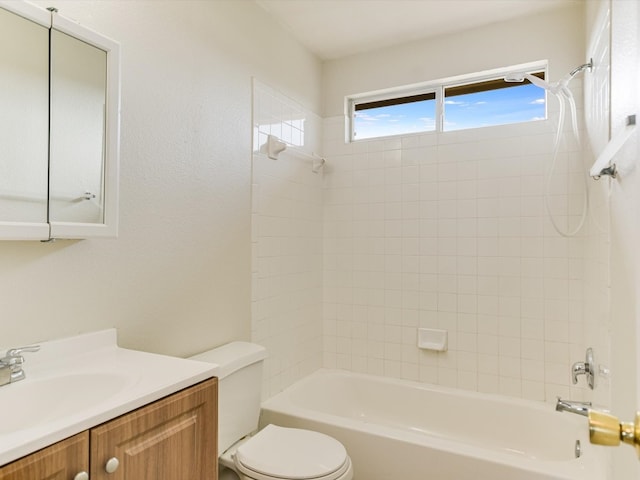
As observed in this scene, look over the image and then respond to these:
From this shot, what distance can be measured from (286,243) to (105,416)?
5.49ft

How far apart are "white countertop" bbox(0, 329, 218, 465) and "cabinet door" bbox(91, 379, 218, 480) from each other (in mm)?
30

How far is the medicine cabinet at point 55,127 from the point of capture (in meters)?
1.15

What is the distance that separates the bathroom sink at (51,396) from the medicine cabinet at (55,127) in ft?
1.33

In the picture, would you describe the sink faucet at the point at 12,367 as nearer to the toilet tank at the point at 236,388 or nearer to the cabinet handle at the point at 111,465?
the cabinet handle at the point at 111,465

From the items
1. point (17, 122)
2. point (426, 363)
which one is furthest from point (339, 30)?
point (426, 363)

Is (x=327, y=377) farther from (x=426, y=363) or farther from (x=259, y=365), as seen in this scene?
(x=259, y=365)

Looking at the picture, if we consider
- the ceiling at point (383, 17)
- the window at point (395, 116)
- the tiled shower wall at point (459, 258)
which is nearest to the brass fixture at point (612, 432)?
the tiled shower wall at point (459, 258)

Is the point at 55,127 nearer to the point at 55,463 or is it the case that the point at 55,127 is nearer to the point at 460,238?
the point at 55,463

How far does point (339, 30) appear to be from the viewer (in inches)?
100

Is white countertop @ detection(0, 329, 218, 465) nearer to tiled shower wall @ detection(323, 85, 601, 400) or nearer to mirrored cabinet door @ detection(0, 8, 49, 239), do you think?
mirrored cabinet door @ detection(0, 8, 49, 239)

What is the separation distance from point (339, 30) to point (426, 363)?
216cm

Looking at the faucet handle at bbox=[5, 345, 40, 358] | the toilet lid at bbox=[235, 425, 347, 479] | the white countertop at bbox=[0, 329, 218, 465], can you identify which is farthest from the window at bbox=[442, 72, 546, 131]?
the faucet handle at bbox=[5, 345, 40, 358]

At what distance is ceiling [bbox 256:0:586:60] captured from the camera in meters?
2.27

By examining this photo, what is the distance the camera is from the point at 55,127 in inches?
49.9
